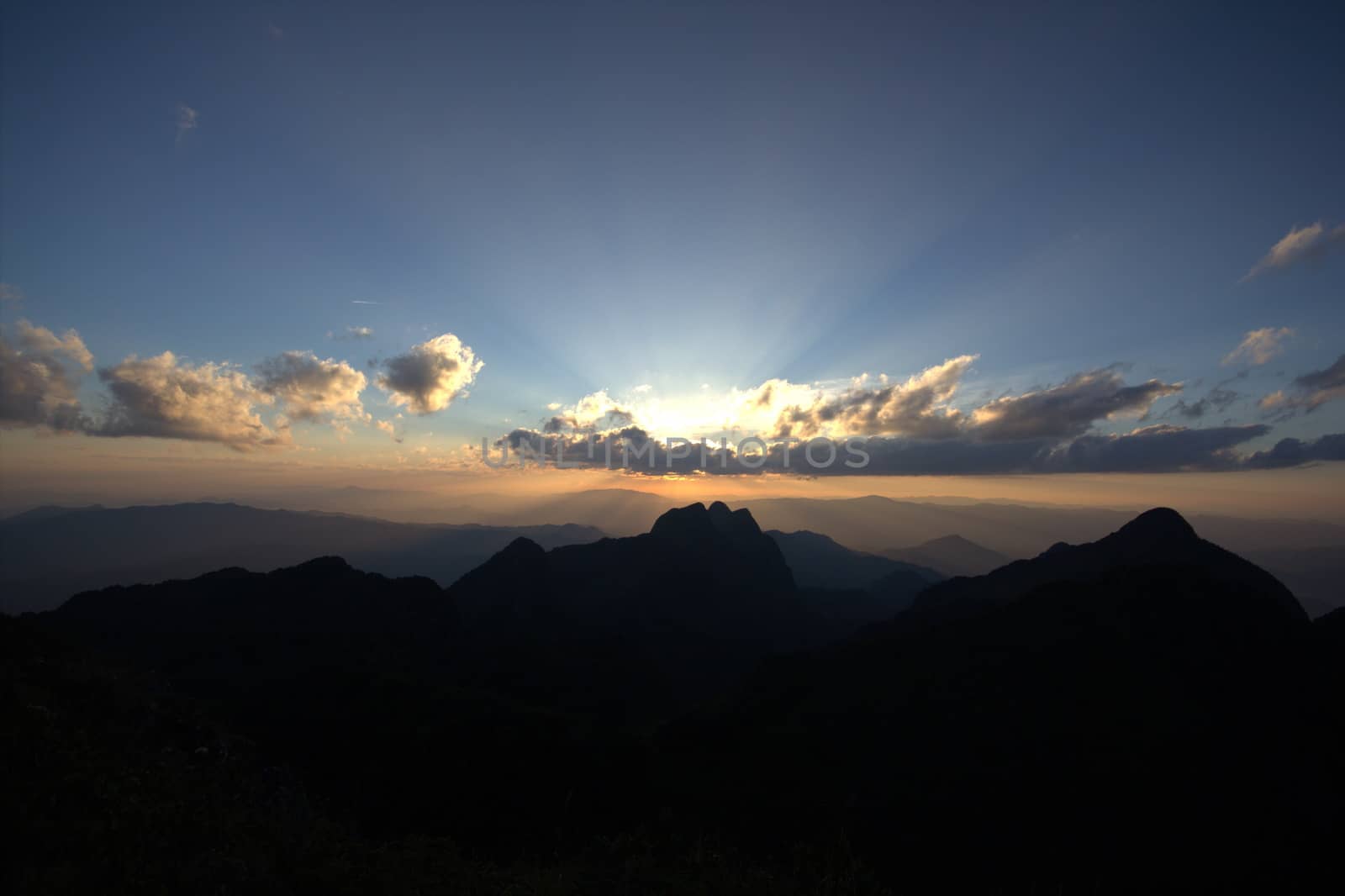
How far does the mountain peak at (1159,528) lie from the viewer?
10750 centimetres

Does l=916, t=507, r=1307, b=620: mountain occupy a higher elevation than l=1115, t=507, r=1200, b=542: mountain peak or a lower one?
lower

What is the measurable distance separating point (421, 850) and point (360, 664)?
6595cm

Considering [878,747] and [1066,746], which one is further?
[878,747]

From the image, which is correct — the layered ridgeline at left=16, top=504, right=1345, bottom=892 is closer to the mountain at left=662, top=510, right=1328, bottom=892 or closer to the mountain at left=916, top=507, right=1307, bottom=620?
the mountain at left=662, top=510, right=1328, bottom=892

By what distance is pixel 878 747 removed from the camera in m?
48.8

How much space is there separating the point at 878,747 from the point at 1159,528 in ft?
349

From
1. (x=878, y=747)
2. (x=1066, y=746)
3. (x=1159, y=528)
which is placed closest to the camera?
(x=1066, y=746)

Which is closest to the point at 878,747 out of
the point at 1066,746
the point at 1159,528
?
the point at 1066,746

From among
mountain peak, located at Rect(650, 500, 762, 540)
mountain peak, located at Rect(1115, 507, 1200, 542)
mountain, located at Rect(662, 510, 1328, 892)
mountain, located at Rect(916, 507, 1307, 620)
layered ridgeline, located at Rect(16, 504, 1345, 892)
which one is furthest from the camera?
mountain peak, located at Rect(650, 500, 762, 540)

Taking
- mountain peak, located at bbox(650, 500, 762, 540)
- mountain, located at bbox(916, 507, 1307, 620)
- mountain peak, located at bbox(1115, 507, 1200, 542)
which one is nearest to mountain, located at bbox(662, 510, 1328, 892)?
mountain, located at bbox(916, 507, 1307, 620)

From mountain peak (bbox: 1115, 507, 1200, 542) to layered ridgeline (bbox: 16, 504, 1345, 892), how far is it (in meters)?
41.9

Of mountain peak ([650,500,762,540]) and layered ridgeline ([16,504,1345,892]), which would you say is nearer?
layered ridgeline ([16,504,1345,892])

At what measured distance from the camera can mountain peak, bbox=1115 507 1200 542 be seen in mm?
107500

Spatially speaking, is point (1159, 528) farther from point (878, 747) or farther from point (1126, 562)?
point (878, 747)
